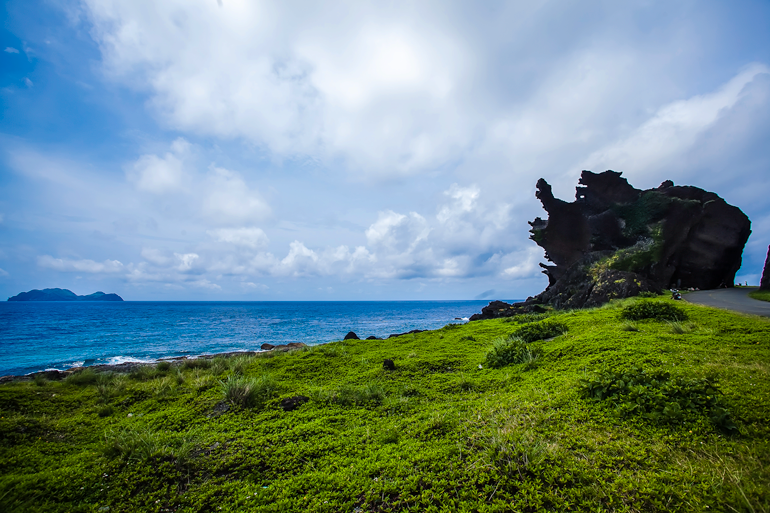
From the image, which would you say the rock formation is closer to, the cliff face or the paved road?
the cliff face

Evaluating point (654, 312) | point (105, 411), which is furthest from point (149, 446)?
point (654, 312)

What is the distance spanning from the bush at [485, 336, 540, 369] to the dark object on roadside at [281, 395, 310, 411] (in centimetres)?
646

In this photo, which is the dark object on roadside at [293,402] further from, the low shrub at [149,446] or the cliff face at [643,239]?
the cliff face at [643,239]

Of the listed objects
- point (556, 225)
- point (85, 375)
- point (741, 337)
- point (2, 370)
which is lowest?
point (2, 370)

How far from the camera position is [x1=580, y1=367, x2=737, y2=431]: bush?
208 inches

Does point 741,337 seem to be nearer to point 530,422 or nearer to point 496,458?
point 530,422

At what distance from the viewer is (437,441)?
5602 mm

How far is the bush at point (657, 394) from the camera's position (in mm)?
5281

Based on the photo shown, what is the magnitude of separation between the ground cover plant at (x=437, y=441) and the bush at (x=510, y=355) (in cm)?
61

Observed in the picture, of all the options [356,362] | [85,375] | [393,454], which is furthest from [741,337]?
[85,375]

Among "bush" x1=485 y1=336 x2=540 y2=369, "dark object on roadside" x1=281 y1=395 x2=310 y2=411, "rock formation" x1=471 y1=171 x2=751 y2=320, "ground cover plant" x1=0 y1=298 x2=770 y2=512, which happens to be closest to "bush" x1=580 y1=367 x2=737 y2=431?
"ground cover plant" x1=0 y1=298 x2=770 y2=512

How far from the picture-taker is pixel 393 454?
17.5 ft

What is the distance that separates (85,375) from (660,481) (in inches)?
748

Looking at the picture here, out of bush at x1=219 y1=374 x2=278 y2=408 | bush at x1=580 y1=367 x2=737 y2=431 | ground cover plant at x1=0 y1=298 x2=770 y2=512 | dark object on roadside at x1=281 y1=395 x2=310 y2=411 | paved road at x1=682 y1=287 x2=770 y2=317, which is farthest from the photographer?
paved road at x1=682 y1=287 x2=770 y2=317
